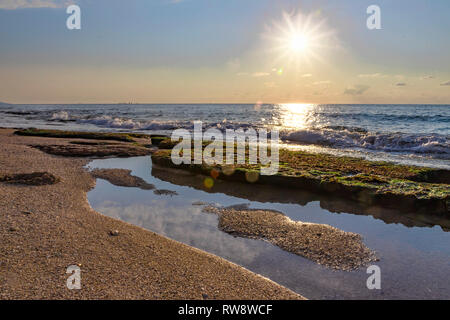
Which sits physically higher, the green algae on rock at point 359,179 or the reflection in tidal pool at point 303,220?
the green algae on rock at point 359,179

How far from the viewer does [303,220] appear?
263 inches

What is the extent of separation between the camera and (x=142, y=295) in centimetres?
367

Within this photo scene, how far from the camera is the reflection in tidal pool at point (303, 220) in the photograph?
4250 millimetres

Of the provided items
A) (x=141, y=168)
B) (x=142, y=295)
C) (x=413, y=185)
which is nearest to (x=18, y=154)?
(x=141, y=168)

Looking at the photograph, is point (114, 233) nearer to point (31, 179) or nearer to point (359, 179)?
point (31, 179)

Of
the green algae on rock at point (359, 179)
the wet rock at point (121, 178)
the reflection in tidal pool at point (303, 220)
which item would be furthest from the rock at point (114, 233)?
the green algae on rock at point (359, 179)

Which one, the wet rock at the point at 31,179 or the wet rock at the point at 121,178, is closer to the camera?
the wet rock at the point at 31,179

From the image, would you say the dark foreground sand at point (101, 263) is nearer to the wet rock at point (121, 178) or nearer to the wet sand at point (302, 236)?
the wet sand at point (302, 236)

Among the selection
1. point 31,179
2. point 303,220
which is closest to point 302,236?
point 303,220

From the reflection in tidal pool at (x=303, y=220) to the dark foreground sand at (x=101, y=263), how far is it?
1.49 ft

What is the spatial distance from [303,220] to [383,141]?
54.4 feet

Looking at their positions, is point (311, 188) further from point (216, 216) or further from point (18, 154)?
point (18, 154)
